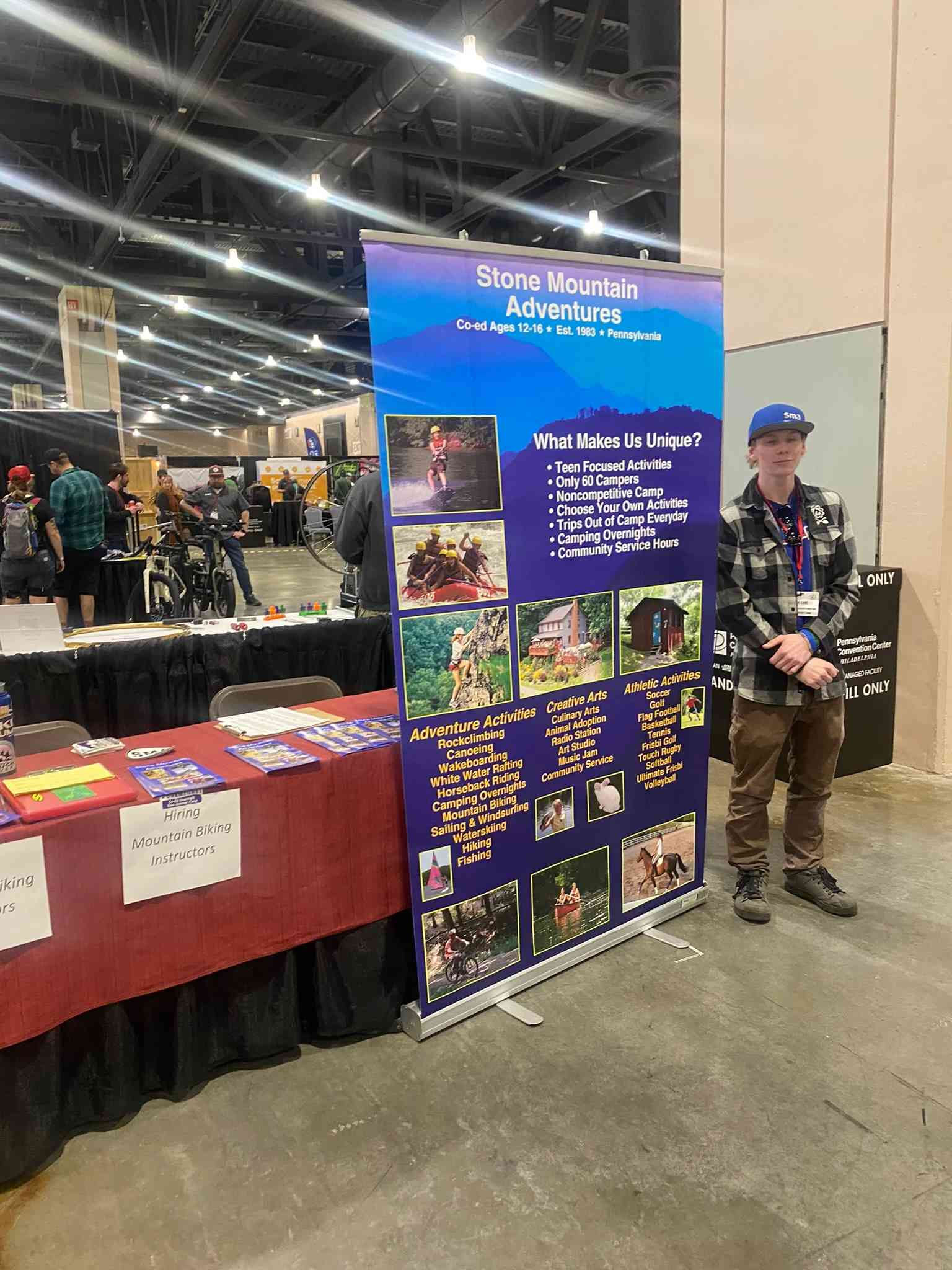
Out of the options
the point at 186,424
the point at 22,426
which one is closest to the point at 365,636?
the point at 22,426

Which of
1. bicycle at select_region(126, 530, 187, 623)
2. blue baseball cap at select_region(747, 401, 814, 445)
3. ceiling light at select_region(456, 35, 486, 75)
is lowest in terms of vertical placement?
bicycle at select_region(126, 530, 187, 623)

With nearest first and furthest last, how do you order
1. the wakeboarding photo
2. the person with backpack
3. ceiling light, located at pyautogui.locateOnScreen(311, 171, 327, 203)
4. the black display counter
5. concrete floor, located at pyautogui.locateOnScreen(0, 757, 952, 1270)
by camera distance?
concrete floor, located at pyautogui.locateOnScreen(0, 757, 952, 1270) → the wakeboarding photo → the black display counter → the person with backpack → ceiling light, located at pyautogui.locateOnScreen(311, 171, 327, 203)

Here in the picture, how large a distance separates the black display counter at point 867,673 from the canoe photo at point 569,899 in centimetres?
159

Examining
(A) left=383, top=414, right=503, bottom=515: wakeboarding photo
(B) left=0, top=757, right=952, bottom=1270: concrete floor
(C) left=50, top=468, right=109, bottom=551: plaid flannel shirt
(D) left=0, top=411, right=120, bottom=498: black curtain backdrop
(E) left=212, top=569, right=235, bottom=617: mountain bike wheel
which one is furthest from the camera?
(D) left=0, top=411, right=120, bottom=498: black curtain backdrop

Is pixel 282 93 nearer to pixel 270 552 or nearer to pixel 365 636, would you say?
pixel 365 636

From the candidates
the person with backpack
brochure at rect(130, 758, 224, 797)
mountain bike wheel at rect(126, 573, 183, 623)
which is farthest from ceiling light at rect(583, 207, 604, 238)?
brochure at rect(130, 758, 224, 797)

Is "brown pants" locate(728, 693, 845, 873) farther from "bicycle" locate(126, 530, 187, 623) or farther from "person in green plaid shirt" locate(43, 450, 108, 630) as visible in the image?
"person in green plaid shirt" locate(43, 450, 108, 630)

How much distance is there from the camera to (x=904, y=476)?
3996 millimetres

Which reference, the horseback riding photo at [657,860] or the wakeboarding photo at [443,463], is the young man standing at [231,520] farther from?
the wakeboarding photo at [443,463]

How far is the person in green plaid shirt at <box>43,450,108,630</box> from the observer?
6938mm

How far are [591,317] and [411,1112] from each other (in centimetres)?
194

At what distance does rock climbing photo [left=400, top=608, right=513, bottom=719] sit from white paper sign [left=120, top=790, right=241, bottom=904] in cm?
48

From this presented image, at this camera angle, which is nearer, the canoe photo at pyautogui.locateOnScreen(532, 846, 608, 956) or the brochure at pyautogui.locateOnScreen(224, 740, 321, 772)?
the brochure at pyautogui.locateOnScreen(224, 740, 321, 772)

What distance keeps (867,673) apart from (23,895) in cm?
355
